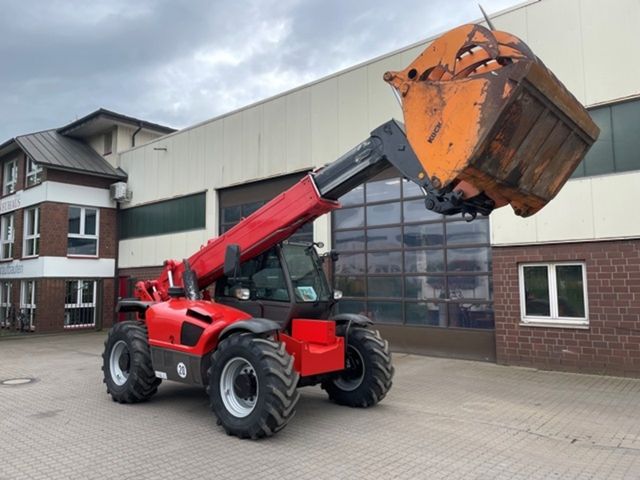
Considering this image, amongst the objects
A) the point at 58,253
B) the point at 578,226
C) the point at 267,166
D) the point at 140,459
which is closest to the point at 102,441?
the point at 140,459

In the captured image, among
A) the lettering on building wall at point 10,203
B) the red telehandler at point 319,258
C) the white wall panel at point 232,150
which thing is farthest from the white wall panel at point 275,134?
the lettering on building wall at point 10,203

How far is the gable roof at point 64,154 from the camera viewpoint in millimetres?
18781

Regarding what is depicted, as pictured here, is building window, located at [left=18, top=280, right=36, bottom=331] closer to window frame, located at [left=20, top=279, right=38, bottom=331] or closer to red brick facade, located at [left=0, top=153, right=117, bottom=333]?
window frame, located at [left=20, top=279, right=38, bottom=331]

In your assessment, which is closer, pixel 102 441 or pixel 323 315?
pixel 102 441

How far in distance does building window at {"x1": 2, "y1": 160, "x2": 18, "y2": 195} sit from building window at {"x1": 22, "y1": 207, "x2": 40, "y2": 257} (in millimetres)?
1864

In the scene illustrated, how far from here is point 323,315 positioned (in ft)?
23.1

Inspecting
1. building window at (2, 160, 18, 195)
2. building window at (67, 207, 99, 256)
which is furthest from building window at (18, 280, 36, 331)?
building window at (2, 160, 18, 195)

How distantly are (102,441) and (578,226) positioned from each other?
28.2 feet

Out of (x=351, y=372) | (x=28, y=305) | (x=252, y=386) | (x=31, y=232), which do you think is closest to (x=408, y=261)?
(x=351, y=372)

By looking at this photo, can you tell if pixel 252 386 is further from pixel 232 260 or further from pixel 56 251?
pixel 56 251

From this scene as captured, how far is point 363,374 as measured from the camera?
6.95m

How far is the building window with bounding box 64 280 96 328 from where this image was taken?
19078 millimetres

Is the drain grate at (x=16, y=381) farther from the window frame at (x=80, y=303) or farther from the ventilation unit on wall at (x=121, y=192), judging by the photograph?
the ventilation unit on wall at (x=121, y=192)

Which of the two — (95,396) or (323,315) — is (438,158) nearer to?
(323,315)
